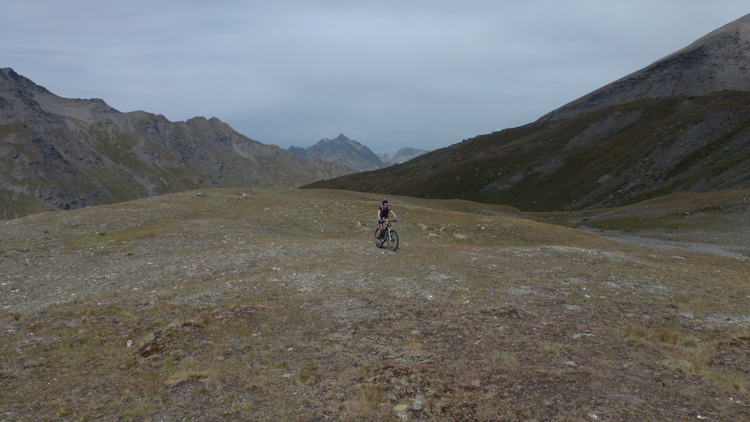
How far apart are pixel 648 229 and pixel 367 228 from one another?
3857 cm

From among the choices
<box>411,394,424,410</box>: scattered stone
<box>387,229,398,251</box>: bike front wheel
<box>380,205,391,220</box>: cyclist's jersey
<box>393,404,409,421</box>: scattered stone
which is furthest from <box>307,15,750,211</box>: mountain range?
<box>393,404,409,421</box>: scattered stone

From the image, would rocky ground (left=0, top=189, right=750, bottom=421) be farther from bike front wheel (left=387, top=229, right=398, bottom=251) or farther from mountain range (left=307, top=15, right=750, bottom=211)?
mountain range (left=307, top=15, right=750, bottom=211)

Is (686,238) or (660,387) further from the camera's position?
(686,238)

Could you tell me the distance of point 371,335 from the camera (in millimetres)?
12586

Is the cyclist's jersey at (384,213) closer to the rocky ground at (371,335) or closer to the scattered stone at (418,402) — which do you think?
the rocky ground at (371,335)

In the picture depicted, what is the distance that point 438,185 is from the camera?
637 ft

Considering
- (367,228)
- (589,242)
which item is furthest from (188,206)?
(589,242)

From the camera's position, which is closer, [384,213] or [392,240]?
[392,240]

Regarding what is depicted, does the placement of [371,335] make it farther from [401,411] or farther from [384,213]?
[384,213]

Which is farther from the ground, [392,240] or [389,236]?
[389,236]

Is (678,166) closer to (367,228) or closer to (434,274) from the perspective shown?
(367,228)

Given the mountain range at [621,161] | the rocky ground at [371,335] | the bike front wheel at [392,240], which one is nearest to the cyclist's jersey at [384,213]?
the bike front wheel at [392,240]

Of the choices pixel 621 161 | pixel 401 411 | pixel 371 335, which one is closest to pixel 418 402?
pixel 401 411

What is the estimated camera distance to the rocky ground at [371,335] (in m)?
8.76
